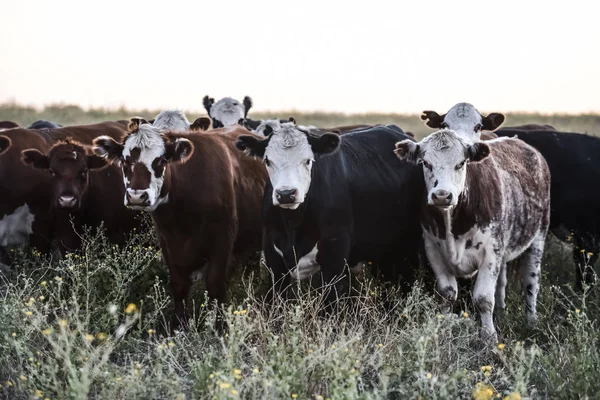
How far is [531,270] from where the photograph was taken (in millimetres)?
8555

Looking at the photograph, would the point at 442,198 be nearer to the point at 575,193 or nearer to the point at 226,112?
the point at 575,193

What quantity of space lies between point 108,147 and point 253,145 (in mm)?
1337

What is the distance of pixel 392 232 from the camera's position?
7.70 metres

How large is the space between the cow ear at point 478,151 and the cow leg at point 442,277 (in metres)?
0.87

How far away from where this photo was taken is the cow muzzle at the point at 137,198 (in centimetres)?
695

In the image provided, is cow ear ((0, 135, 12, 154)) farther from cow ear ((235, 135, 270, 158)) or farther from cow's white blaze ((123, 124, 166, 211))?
cow ear ((235, 135, 270, 158))

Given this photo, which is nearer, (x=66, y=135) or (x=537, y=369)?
(x=537, y=369)

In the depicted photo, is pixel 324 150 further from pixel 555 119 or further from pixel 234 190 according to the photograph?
pixel 555 119

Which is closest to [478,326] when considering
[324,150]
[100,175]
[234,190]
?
[324,150]

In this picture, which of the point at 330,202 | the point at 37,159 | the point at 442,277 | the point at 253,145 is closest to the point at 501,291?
the point at 442,277

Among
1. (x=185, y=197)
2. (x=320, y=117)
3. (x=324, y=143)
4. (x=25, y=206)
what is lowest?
(x=320, y=117)

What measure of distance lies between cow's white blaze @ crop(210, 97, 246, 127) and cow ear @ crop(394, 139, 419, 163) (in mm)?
7239

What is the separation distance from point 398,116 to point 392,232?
36149 millimetres

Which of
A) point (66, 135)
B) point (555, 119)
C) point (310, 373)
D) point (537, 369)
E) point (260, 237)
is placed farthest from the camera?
point (555, 119)
